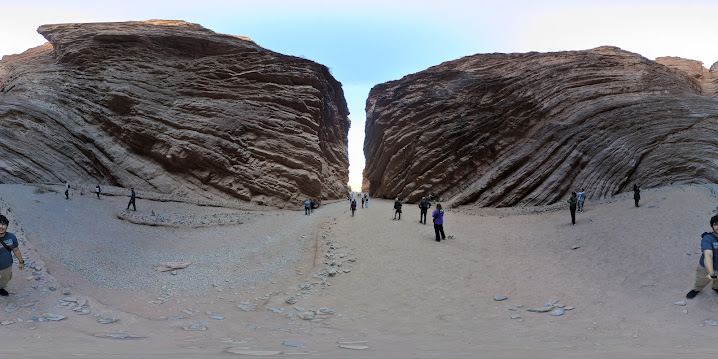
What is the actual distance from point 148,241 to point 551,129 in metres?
23.5

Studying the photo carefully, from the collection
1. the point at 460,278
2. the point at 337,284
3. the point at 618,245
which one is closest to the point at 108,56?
the point at 337,284

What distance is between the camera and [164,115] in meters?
26.1

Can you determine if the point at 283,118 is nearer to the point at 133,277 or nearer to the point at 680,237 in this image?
the point at 133,277

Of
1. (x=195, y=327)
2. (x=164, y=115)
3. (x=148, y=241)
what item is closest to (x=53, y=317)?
(x=195, y=327)

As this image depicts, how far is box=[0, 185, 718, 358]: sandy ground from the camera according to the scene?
4629mm

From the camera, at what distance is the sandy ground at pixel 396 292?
4629mm

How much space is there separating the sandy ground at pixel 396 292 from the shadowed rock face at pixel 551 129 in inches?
240

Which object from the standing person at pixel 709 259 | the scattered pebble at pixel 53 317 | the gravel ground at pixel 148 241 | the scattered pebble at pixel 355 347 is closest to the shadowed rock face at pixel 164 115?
the gravel ground at pixel 148 241

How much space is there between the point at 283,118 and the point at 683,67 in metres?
32.0

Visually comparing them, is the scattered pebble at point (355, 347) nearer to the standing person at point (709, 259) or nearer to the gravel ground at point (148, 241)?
the standing person at point (709, 259)

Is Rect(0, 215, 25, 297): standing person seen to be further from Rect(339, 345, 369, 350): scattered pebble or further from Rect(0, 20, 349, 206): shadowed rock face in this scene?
Rect(0, 20, 349, 206): shadowed rock face

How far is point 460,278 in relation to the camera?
9570mm

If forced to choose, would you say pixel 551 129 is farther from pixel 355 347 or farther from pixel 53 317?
pixel 53 317

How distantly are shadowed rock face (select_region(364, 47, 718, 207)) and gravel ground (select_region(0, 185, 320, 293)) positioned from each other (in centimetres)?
1454
